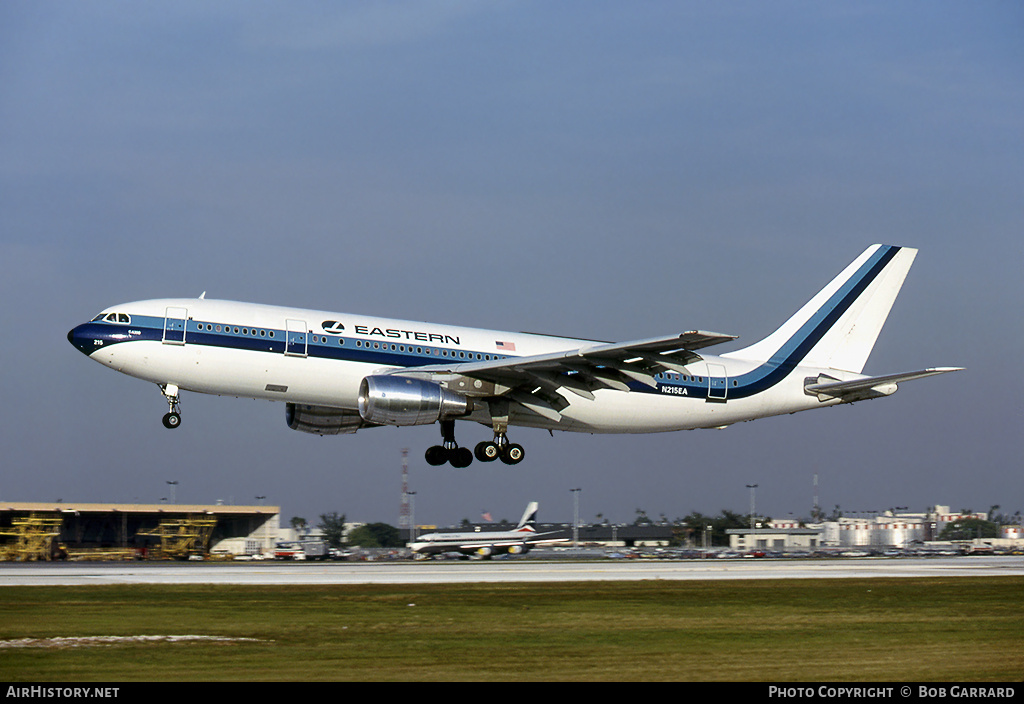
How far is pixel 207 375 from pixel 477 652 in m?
20.1

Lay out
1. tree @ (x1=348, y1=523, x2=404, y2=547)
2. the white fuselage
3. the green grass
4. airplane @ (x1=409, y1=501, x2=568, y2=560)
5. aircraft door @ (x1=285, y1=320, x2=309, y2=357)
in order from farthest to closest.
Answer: tree @ (x1=348, y1=523, x2=404, y2=547) < airplane @ (x1=409, y1=501, x2=568, y2=560) < aircraft door @ (x1=285, y1=320, x2=309, y2=357) < the white fuselage < the green grass

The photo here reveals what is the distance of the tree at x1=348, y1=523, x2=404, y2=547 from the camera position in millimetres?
146250

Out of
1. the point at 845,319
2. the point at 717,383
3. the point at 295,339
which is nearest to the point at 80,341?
the point at 295,339

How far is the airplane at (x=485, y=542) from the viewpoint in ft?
280

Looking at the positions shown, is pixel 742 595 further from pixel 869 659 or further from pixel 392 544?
pixel 392 544

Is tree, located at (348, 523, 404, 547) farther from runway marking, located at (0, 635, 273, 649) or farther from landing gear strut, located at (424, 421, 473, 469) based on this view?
runway marking, located at (0, 635, 273, 649)

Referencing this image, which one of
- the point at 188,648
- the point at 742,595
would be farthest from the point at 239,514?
the point at 188,648

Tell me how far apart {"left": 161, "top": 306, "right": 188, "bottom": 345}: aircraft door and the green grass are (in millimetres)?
8769

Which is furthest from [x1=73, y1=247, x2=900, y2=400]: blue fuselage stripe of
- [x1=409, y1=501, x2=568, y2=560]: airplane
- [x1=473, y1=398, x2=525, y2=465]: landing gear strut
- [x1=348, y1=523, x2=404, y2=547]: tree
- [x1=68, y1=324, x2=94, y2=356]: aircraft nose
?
[x1=348, y1=523, x2=404, y2=547]: tree

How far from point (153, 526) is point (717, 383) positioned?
3076 inches

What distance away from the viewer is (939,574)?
4444 centimetres

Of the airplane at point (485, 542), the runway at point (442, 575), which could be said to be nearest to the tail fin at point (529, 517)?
the airplane at point (485, 542)

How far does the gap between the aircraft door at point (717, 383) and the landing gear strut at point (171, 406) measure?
69.2 feet

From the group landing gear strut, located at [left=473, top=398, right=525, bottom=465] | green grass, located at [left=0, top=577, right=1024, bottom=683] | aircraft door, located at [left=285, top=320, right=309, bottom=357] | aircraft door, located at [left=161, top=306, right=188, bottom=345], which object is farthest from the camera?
landing gear strut, located at [left=473, top=398, right=525, bottom=465]
